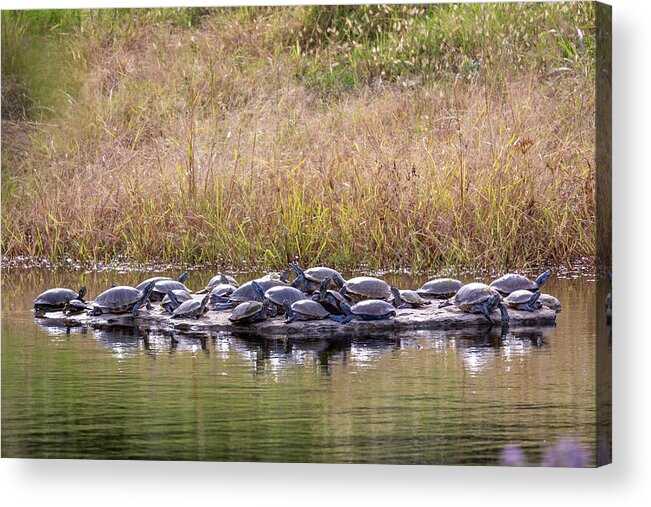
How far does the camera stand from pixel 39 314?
815 cm

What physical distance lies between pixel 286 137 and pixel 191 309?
1525mm

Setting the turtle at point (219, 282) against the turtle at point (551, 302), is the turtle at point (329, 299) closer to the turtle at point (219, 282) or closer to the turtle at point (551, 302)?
the turtle at point (219, 282)

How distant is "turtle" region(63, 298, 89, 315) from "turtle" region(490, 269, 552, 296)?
2.31 meters

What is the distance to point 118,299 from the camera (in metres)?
8.04

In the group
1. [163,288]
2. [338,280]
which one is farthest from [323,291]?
[163,288]

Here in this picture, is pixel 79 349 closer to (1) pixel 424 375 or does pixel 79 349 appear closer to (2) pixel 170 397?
(2) pixel 170 397

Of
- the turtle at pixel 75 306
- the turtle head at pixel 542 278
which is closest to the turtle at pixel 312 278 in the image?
the turtle head at pixel 542 278

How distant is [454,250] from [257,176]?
1.28 meters

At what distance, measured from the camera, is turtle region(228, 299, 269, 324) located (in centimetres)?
769

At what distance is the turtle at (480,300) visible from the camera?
25.2 ft

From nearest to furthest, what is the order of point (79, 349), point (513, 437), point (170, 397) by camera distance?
point (513, 437)
point (170, 397)
point (79, 349)

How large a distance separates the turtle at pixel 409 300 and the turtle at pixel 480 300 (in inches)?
9.3

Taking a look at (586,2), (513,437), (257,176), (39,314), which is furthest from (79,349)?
(586,2)

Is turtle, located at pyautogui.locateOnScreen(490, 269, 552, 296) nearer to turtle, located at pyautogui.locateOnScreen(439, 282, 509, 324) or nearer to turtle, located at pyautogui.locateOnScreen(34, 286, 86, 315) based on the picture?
turtle, located at pyautogui.locateOnScreen(439, 282, 509, 324)
